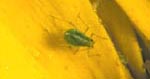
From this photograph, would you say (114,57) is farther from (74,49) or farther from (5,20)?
(5,20)

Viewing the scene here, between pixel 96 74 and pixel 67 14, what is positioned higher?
pixel 67 14

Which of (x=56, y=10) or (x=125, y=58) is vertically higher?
(x=56, y=10)

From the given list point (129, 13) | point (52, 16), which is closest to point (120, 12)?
point (129, 13)

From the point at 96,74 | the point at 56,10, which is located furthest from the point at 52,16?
the point at 96,74

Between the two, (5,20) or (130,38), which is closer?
(5,20)

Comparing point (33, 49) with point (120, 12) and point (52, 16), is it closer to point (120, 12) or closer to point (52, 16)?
point (52, 16)

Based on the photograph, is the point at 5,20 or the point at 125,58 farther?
the point at 125,58
